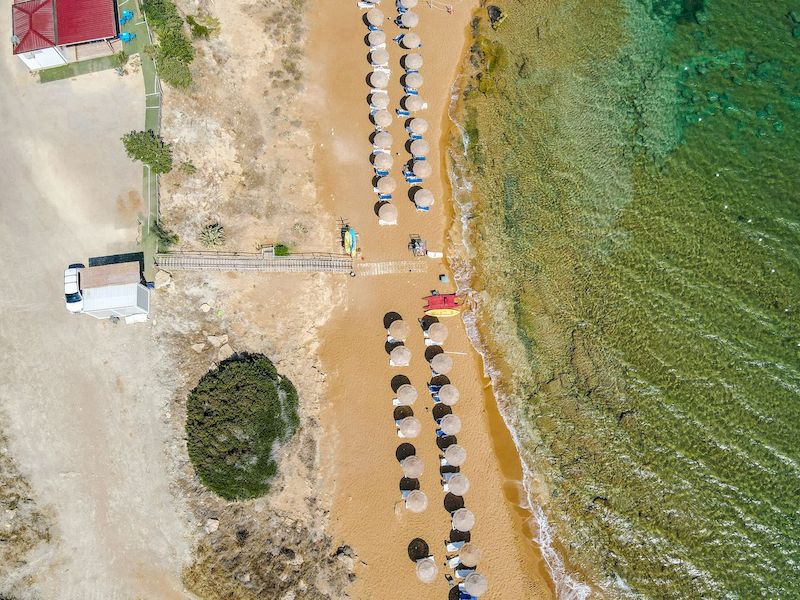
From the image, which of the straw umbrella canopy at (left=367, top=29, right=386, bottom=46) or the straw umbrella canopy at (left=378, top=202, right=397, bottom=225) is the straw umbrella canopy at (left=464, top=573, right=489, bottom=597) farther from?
the straw umbrella canopy at (left=367, top=29, right=386, bottom=46)

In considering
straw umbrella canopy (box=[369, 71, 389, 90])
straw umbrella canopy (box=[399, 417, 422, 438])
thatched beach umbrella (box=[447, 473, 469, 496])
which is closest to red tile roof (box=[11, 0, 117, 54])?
straw umbrella canopy (box=[369, 71, 389, 90])

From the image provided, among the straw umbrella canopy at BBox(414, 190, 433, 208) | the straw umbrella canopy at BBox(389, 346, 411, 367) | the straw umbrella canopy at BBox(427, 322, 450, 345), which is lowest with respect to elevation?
the straw umbrella canopy at BBox(389, 346, 411, 367)

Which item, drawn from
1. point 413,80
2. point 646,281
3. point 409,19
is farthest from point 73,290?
point 646,281

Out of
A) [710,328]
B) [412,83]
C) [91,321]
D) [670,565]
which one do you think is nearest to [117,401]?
[91,321]

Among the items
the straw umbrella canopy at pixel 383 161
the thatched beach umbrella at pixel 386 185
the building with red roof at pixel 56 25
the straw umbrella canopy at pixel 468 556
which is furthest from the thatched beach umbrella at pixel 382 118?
the straw umbrella canopy at pixel 468 556

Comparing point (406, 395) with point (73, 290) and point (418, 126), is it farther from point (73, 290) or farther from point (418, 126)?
point (73, 290)
